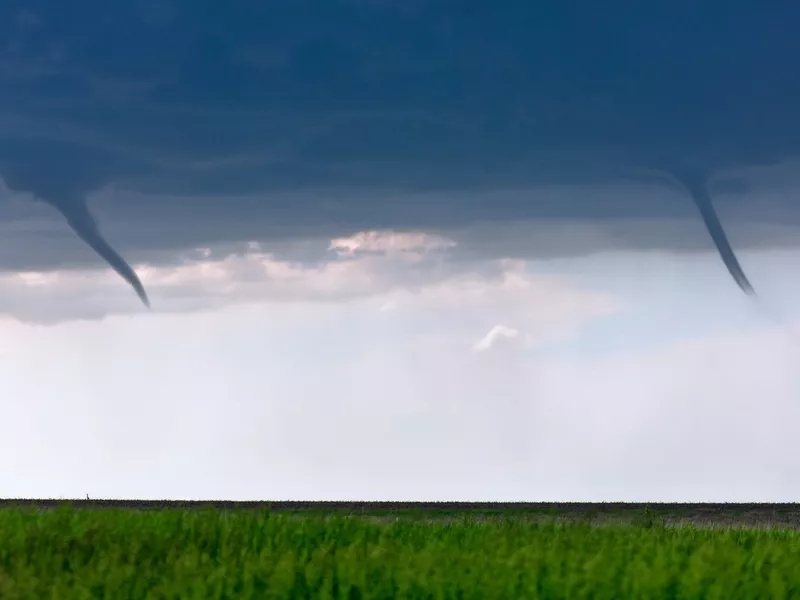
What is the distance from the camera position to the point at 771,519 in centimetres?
2970

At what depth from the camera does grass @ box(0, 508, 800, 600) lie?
1030 centimetres

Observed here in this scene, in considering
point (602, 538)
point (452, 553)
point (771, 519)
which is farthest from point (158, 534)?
point (771, 519)

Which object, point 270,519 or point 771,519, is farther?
point 771,519

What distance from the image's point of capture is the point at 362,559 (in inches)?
458

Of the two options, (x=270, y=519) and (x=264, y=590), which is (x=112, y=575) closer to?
(x=264, y=590)

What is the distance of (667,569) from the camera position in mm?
11227

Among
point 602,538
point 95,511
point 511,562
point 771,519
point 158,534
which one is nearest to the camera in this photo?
point 511,562

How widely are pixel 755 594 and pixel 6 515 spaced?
1034cm

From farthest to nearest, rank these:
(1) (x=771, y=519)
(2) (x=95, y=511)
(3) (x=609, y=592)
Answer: (1) (x=771, y=519), (2) (x=95, y=511), (3) (x=609, y=592)

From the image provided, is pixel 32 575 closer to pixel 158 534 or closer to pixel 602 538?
pixel 158 534

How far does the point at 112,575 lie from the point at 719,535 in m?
9.29

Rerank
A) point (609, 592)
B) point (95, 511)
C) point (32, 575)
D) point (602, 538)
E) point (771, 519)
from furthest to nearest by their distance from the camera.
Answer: point (771, 519)
point (95, 511)
point (602, 538)
point (32, 575)
point (609, 592)

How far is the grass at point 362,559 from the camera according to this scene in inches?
405

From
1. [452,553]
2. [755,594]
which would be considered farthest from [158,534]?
[755,594]
